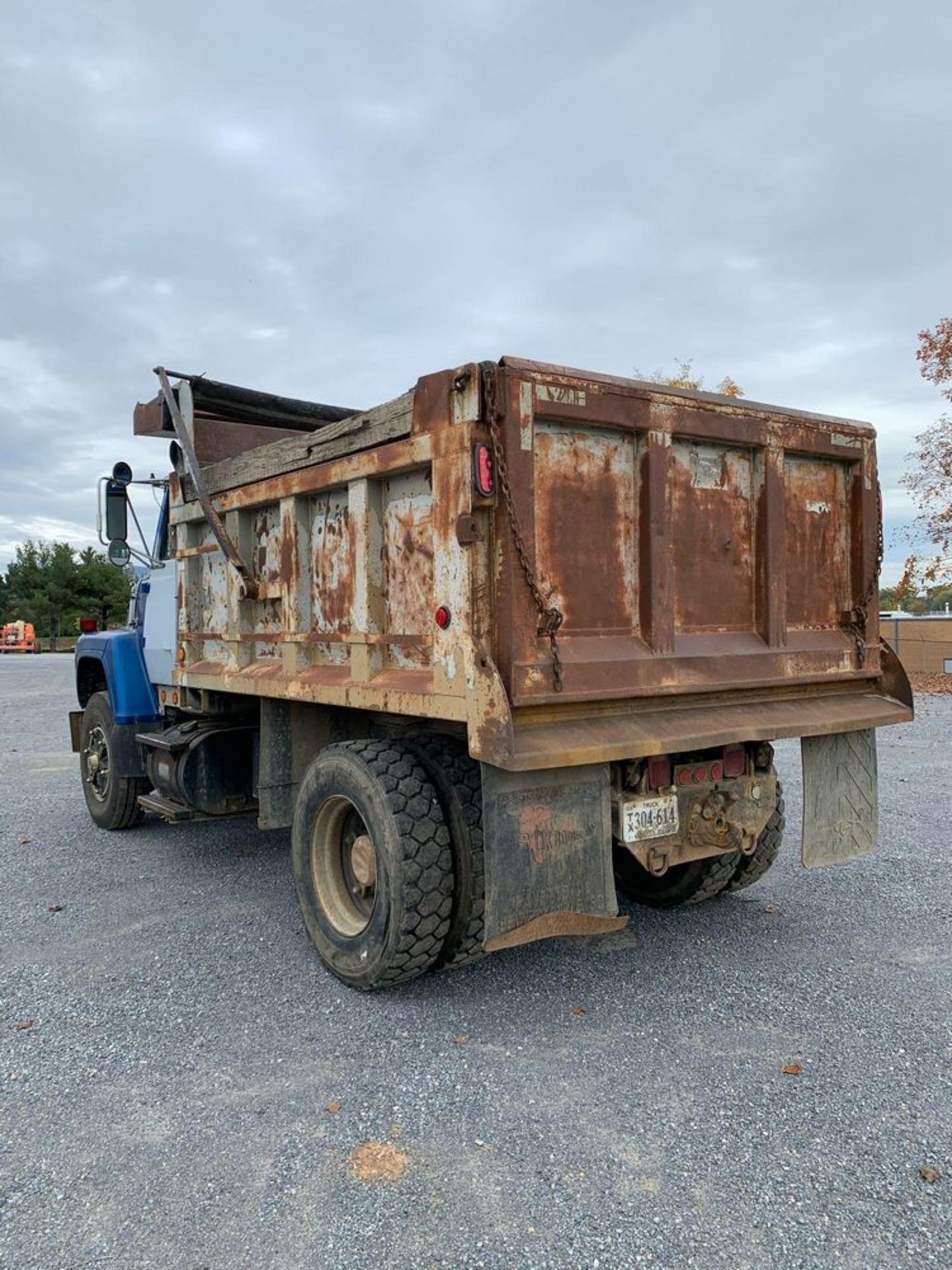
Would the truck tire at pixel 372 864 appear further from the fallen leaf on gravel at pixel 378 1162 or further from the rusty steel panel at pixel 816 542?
the rusty steel panel at pixel 816 542

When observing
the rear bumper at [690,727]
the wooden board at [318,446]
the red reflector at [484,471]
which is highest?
the wooden board at [318,446]

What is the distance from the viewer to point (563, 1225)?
2336mm

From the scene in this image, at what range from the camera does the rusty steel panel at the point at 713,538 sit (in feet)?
12.4

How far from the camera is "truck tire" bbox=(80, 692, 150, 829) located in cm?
659

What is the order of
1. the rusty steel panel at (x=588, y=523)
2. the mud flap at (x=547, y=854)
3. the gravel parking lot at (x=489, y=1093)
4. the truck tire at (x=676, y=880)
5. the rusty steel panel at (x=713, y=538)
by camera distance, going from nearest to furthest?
the gravel parking lot at (x=489, y=1093), the mud flap at (x=547, y=854), the rusty steel panel at (x=588, y=523), the rusty steel panel at (x=713, y=538), the truck tire at (x=676, y=880)

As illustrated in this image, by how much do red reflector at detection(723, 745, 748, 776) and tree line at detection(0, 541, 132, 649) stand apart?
51.6 metres

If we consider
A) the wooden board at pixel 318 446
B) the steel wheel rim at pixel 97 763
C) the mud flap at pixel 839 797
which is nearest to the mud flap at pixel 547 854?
the mud flap at pixel 839 797

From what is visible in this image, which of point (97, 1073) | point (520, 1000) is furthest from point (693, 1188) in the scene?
point (97, 1073)

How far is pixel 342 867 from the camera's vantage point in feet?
13.7

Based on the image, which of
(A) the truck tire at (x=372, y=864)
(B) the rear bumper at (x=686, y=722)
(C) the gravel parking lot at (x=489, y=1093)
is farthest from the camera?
(A) the truck tire at (x=372, y=864)

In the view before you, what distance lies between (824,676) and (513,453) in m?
2.03

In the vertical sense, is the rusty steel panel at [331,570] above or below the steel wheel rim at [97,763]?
above

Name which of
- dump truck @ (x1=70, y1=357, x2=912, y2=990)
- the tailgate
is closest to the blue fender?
dump truck @ (x1=70, y1=357, x2=912, y2=990)

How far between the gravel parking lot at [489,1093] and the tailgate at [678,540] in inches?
52.3
